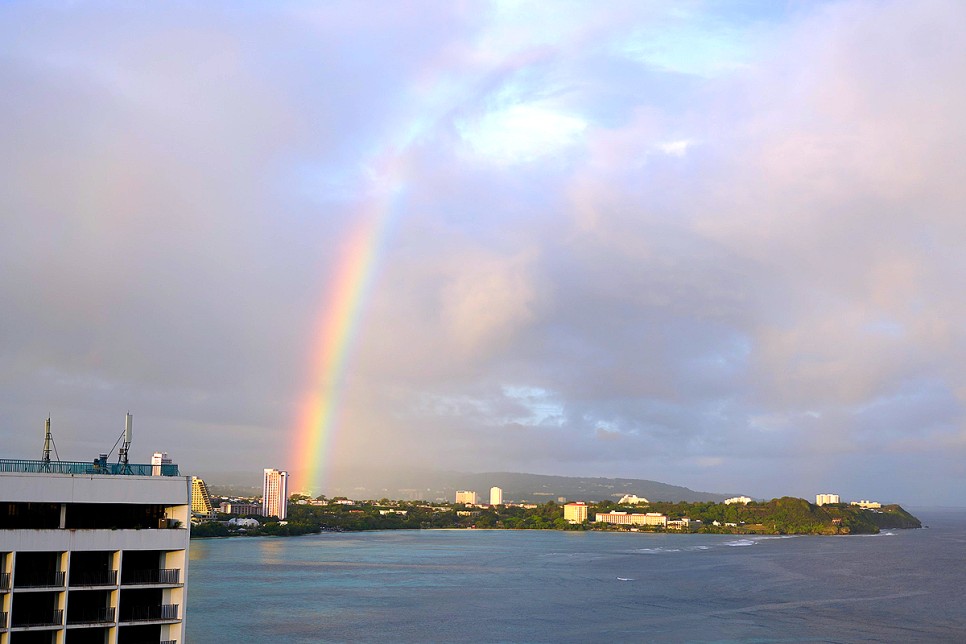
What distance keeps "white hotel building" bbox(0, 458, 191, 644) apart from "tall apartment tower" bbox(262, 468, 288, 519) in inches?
4065

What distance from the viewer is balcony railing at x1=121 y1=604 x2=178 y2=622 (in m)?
14.4

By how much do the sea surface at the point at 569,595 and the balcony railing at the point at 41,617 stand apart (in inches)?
702

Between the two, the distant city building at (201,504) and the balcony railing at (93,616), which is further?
the distant city building at (201,504)

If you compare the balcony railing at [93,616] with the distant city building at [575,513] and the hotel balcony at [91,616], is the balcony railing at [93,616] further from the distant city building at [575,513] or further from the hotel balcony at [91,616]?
the distant city building at [575,513]

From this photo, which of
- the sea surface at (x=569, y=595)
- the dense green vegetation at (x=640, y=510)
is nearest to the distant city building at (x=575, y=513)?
the dense green vegetation at (x=640, y=510)

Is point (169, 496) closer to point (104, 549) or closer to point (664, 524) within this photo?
point (104, 549)

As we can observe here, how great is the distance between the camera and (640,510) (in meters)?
142

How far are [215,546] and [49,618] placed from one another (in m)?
68.2

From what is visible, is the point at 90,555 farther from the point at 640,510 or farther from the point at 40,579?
the point at 640,510

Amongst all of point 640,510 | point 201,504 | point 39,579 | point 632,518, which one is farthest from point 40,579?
point 640,510

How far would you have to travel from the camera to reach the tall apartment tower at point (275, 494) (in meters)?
118

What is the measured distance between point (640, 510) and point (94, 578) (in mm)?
134337

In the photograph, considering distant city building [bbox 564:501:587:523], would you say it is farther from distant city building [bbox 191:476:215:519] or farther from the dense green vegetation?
distant city building [bbox 191:476:215:519]

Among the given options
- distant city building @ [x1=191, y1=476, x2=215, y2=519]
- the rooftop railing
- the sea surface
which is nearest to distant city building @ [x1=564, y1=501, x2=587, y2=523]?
distant city building @ [x1=191, y1=476, x2=215, y2=519]
